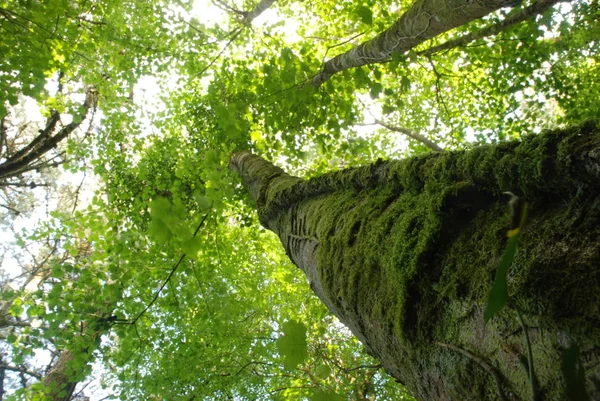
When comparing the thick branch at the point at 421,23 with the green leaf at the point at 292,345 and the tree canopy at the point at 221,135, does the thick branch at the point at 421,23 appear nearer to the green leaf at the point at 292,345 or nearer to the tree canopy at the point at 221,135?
the tree canopy at the point at 221,135

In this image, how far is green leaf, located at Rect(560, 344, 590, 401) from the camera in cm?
51

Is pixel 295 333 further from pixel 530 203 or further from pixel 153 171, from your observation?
pixel 153 171

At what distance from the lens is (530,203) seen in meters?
1.13

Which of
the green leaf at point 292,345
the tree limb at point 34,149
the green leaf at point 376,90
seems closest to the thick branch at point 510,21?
the green leaf at point 376,90

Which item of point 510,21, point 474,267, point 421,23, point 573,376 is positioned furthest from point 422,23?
point 573,376

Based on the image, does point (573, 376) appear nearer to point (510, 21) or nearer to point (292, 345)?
point (292, 345)

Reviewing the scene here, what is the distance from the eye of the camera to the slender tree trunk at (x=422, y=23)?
8.37 ft

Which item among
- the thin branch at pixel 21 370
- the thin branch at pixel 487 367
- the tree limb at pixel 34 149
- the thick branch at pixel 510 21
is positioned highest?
the tree limb at pixel 34 149

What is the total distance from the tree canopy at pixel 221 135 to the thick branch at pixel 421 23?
2cm

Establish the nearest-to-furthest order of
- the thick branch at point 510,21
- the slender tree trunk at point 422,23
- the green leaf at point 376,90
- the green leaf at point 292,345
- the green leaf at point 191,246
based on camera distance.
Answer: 1. the green leaf at point 292,345
2. the green leaf at point 191,246
3. the slender tree trunk at point 422,23
4. the green leaf at point 376,90
5. the thick branch at point 510,21

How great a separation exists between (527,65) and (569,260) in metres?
6.54

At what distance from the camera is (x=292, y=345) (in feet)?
4.11

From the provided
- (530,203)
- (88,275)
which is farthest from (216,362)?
→ (530,203)

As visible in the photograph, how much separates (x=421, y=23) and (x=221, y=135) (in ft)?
16.5
